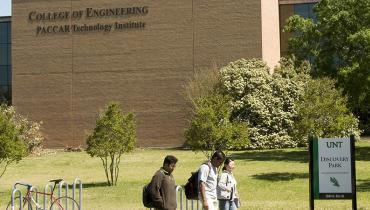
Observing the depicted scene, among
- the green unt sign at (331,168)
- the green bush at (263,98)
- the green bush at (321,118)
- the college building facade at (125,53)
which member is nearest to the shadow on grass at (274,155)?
Result: the green bush at (263,98)

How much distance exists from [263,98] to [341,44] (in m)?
10.0

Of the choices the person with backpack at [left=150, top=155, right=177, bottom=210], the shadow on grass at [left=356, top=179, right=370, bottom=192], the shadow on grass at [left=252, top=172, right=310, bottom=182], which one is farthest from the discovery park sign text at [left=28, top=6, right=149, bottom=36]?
the person with backpack at [left=150, top=155, right=177, bottom=210]

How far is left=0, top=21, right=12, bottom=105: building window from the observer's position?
209 feet

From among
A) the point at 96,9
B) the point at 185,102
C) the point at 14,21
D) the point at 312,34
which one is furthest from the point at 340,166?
the point at 14,21

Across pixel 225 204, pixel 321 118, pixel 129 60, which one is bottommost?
pixel 225 204

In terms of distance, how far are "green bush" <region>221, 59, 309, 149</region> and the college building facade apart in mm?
2019

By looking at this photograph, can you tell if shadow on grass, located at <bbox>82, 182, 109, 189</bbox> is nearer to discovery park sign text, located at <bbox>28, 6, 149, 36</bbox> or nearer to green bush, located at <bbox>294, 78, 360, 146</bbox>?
green bush, located at <bbox>294, 78, 360, 146</bbox>

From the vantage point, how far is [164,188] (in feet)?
31.9

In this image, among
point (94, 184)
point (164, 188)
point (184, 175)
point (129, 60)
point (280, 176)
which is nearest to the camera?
point (164, 188)

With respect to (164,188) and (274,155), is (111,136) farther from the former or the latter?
(164,188)

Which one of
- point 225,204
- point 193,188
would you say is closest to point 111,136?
point 225,204

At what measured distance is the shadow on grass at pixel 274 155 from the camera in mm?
36728

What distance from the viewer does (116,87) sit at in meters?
50.6

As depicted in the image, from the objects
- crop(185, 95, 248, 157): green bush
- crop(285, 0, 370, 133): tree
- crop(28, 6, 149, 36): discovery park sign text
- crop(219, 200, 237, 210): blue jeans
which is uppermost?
crop(28, 6, 149, 36): discovery park sign text
